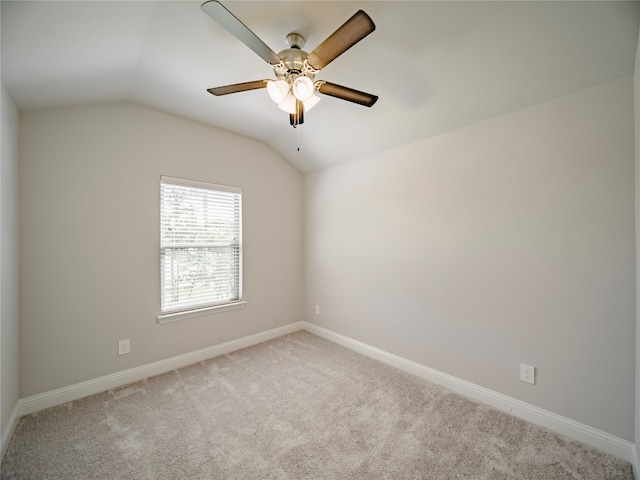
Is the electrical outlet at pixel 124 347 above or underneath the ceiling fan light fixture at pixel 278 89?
underneath

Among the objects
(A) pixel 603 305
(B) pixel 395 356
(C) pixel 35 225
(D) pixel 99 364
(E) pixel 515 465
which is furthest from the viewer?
(B) pixel 395 356

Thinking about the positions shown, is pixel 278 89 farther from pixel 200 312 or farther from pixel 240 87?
pixel 200 312

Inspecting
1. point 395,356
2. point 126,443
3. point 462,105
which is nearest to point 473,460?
point 395,356

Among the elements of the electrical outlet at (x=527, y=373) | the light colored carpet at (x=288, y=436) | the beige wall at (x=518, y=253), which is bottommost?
the light colored carpet at (x=288, y=436)

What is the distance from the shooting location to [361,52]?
6.00 feet

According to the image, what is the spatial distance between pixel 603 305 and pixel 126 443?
3.15 metres

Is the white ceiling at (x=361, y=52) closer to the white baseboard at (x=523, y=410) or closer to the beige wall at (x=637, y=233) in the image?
the beige wall at (x=637, y=233)

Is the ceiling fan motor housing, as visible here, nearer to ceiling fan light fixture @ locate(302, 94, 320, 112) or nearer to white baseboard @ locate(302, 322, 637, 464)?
ceiling fan light fixture @ locate(302, 94, 320, 112)

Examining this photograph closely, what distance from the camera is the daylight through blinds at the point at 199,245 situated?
8.96ft

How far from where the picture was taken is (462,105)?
2.13 meters

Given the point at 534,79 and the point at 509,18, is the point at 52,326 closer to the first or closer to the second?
the point at 509,18

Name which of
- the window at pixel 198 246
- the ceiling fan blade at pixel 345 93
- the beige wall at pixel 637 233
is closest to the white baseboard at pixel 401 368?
the beige wall at pixel 637 233

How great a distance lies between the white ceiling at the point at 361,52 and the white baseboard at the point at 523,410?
86.3 inches

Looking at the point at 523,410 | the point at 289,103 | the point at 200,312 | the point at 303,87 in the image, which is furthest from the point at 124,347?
the point at 523,410
